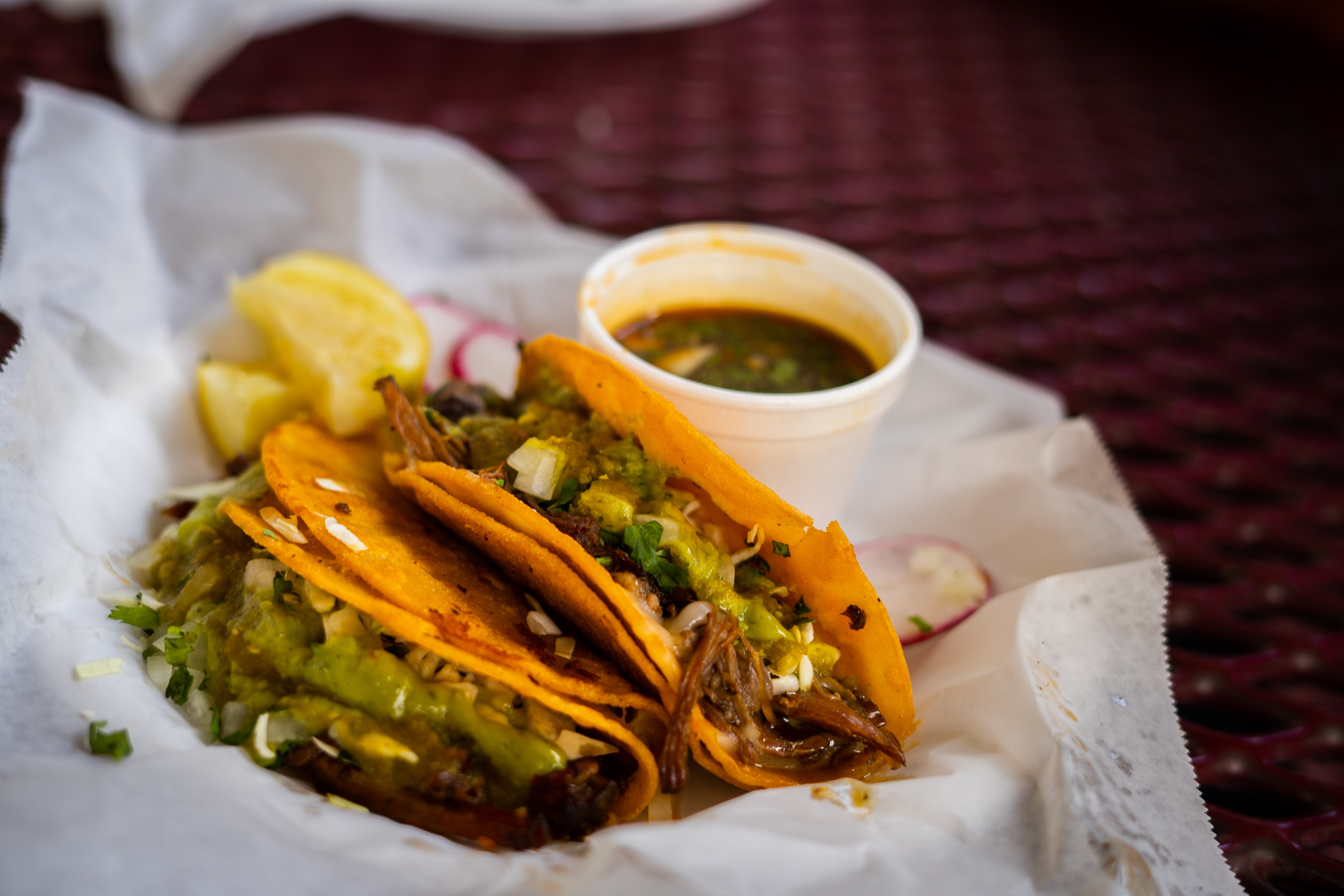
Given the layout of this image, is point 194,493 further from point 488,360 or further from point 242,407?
point 488,360

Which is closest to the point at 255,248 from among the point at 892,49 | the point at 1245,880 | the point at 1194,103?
the point at 1245,880

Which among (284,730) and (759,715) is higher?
(284,730)

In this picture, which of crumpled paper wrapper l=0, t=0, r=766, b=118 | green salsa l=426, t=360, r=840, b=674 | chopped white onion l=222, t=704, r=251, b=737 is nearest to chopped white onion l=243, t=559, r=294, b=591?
chopped white onion l=222, t=704, r=251, b=737

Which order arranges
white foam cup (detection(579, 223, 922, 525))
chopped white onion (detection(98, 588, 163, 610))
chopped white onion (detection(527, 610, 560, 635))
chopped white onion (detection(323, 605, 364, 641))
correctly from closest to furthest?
chopped white onion (detection(323, 605, 364, 641)) → chopped white onion (detection(527, 610, 560, 635)) → chopped white onion (detection(98, 588, 163, 610)) → white foam cup (detection(579, 223, 922, 525))

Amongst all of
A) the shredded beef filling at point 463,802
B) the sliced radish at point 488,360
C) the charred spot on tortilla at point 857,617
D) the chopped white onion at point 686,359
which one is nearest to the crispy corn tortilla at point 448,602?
the shredded beef filling at point 463,802

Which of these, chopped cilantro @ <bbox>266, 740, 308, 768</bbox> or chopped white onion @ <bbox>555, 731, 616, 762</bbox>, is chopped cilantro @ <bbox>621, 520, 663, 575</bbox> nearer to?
chopped white onion @ <bbox>555, 731, 616, 762</bbox>

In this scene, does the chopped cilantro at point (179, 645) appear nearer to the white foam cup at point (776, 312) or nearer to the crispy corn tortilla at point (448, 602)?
the crispy corn tortilla at point (448, 602)

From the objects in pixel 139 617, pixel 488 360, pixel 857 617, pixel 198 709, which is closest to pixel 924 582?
pixel 857 617
